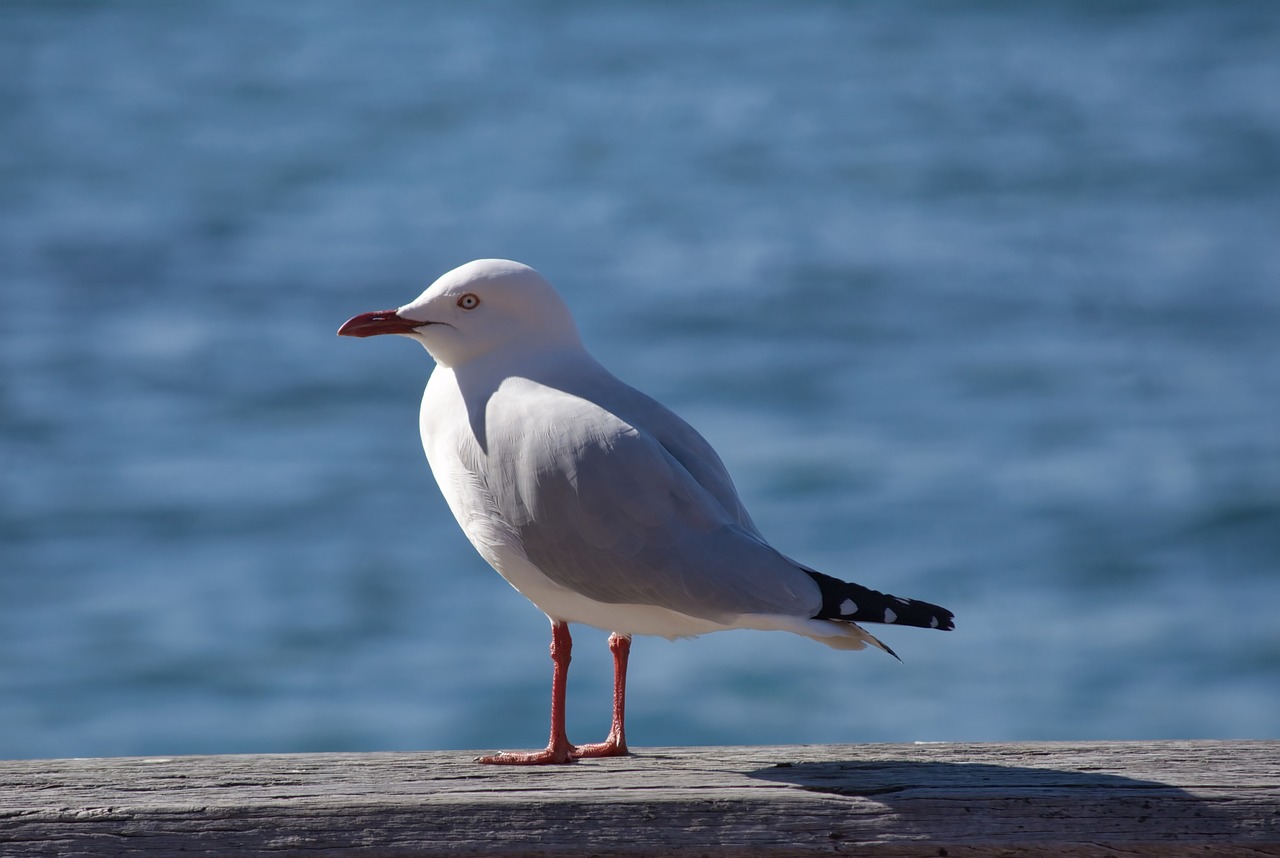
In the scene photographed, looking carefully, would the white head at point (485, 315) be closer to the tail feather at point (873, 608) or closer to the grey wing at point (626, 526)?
the grey wing at point (626, 526)

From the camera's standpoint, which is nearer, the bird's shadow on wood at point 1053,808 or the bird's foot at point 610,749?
the bird's shadow on wood at point 1053,808

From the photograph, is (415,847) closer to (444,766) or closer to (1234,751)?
(444,766)

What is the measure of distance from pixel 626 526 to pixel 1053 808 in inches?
32.3

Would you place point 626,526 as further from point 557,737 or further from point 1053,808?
point 1053,808

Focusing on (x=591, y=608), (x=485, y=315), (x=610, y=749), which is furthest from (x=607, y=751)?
(x=485, y=315)

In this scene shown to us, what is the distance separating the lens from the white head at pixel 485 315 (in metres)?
2.76

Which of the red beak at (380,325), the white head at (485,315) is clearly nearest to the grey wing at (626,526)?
the white head at (485,315)

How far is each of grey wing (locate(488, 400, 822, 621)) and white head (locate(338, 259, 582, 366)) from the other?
0.21 m

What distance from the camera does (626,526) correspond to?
2.58 m

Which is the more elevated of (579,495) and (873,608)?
(579,495)

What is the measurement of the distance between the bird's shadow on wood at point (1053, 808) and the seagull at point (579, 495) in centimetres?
26

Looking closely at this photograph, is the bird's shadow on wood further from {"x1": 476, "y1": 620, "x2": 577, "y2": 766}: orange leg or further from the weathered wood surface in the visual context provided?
{"x1": 476, "y1": 620, "x2": 577, "y2": 766}: orange leg

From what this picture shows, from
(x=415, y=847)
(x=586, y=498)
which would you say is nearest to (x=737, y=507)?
(x=586, y=498)

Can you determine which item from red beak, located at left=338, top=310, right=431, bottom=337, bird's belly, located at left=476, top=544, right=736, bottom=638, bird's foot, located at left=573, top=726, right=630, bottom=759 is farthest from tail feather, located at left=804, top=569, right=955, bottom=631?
red beak, located at left=338, top=310, right=431, bottom=337
